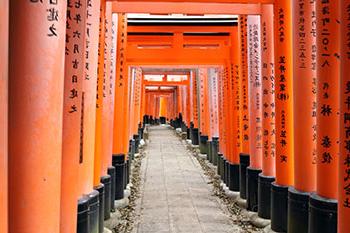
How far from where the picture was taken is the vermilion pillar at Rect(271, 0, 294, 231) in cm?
520

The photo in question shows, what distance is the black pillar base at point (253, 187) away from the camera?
6637 mm

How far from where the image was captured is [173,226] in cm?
609

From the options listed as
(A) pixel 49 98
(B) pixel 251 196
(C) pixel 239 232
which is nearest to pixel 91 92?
(A) pixel 49 98

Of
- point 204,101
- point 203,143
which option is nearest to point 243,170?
point 204,101

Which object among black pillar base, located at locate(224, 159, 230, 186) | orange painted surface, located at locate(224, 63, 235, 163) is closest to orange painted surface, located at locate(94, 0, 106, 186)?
orange painted surface, located at locate(224, 63, 235, 163)

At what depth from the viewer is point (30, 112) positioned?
2293 mm

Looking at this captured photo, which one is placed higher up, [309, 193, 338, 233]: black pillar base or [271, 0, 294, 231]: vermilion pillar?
[271, 0, 294, 231]: vermilion pillar

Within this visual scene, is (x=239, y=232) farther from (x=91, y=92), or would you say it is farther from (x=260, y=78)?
(x=91, y=92)

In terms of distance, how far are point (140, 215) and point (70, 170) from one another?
149 inches

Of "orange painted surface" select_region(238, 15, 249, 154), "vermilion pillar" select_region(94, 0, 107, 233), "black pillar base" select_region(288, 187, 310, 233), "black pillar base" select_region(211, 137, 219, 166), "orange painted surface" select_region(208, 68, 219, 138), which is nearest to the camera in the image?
"black pillar base" select_region(288, 187, 310, 233)

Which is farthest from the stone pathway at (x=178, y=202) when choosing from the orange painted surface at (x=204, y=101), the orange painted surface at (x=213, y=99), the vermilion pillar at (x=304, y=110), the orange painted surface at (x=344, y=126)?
the orange painted surface at (x=344, y=126)

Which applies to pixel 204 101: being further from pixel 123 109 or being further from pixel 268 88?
pixel 268 88

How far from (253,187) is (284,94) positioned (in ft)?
6.69

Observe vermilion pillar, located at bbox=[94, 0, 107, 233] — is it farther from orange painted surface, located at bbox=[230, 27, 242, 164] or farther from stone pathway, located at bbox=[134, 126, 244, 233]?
orange painted surface, located at bbox=[230, 27, 242, 164]
